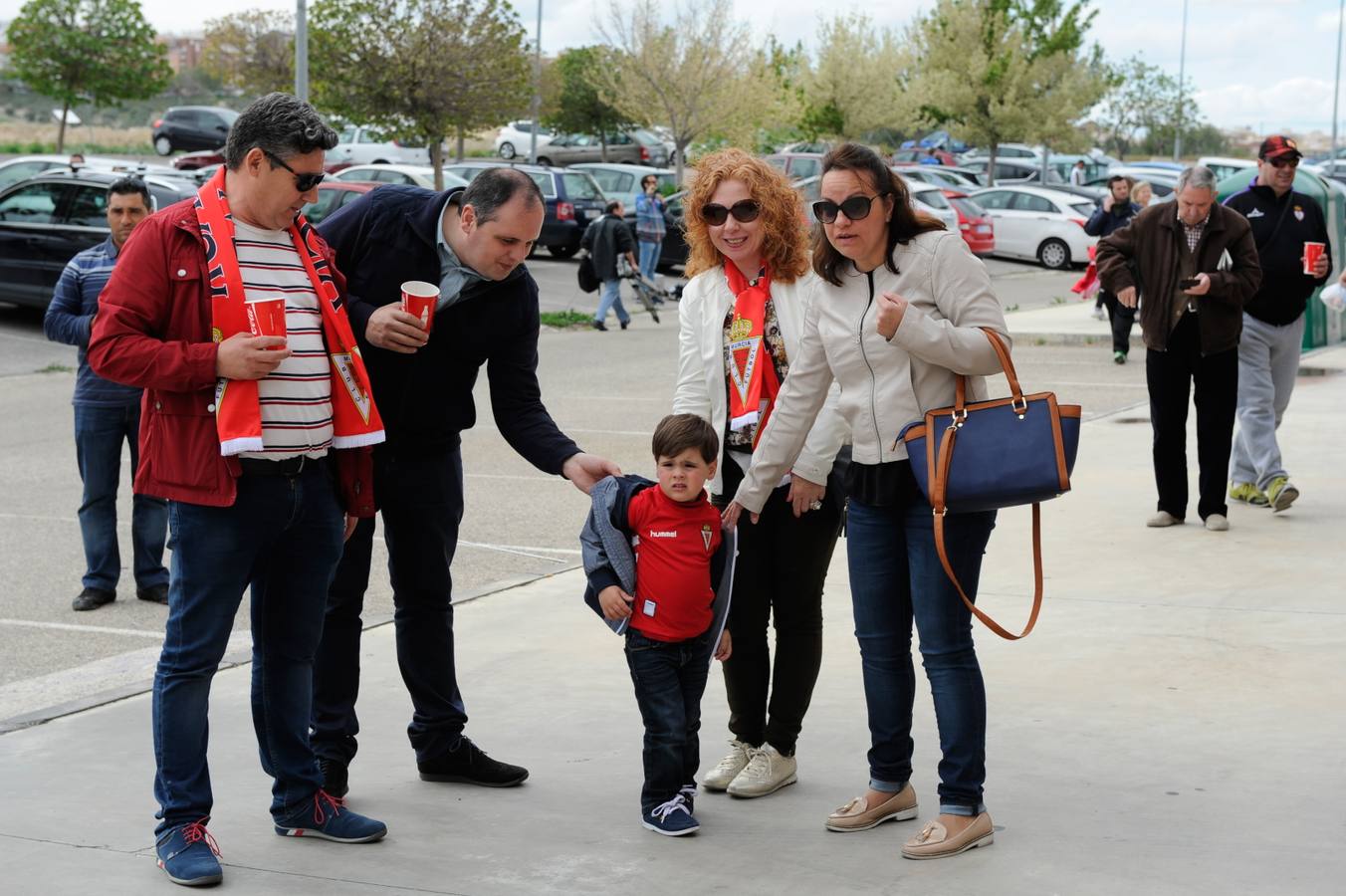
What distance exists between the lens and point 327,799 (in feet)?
14.2

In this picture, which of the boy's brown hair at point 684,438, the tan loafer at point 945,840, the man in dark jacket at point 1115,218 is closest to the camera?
the tan loafer at point 945,840

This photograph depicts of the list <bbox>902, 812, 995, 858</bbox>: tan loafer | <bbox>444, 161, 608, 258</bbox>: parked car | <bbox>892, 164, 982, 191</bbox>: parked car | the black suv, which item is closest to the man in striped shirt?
<bbox>902, 812, 995, 858</bbox>: tan loafer

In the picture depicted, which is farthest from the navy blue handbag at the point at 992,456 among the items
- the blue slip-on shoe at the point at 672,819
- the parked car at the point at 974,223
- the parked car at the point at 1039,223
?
the parked car at the point at 1039,223

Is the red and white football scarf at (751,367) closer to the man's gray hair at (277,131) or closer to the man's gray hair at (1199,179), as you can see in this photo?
the man's gray hair at (277,131)

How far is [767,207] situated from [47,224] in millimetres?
14466

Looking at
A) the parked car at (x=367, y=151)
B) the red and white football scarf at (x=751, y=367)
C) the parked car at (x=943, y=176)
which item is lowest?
the red and white football scarf at (x=751, y=367)

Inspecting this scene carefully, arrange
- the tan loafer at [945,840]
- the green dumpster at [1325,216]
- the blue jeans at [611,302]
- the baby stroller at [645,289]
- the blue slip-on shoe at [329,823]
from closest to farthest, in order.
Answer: the tan loafer at [945,840]
the blue slip-on shoe at [329,823]
the green dumpster at [1325,216]
the blue jeans at [611,302]
the baby stroller at [645,289]

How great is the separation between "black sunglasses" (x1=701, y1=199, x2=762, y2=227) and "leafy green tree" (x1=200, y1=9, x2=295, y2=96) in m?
35.6

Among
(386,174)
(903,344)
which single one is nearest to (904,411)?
(903,344)

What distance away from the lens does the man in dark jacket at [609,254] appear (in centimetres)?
1950

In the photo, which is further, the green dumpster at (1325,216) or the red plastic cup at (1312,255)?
the green dumpster at (1325,216)

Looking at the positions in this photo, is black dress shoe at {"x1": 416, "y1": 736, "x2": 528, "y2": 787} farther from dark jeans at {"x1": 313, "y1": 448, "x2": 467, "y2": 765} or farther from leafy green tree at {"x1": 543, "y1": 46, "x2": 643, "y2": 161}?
leafy green tree at {"x1": 543, "y1": 46, "x2": 643, "y2": 161}

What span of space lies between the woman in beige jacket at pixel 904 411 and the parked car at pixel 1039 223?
27.7 meters

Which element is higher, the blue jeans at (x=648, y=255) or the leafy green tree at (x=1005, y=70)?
the leafy green tree at (x=1005, y=70)
